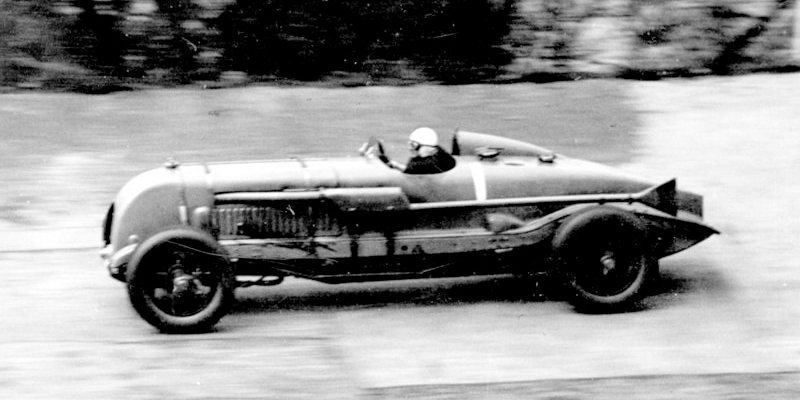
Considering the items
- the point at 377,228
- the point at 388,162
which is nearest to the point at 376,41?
the point at 388,162

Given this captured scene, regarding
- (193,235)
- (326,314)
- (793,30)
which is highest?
(793,30)

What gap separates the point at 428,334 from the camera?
8.04m

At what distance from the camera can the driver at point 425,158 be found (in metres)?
8.39

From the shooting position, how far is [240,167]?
8375 millimetres

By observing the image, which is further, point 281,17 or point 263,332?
point 281,17

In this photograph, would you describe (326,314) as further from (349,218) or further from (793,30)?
(793,30)

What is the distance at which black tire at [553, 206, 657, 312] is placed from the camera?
8219 millimetres

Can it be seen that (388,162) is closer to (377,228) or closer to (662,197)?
(377,228)

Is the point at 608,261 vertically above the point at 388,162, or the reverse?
the point at 388,162

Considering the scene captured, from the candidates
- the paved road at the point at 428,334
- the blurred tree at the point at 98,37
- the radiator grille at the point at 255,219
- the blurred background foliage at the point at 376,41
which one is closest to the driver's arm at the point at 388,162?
the radiator grille at the point at 255,219

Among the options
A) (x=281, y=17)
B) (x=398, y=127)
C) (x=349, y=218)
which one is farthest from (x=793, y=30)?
(x=349, y=218)

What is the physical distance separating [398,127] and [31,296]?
425cm

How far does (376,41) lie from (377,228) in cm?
500

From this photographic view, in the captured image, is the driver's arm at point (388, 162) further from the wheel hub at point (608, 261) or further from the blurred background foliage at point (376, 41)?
the blurred background foliage at point (376, 41)
